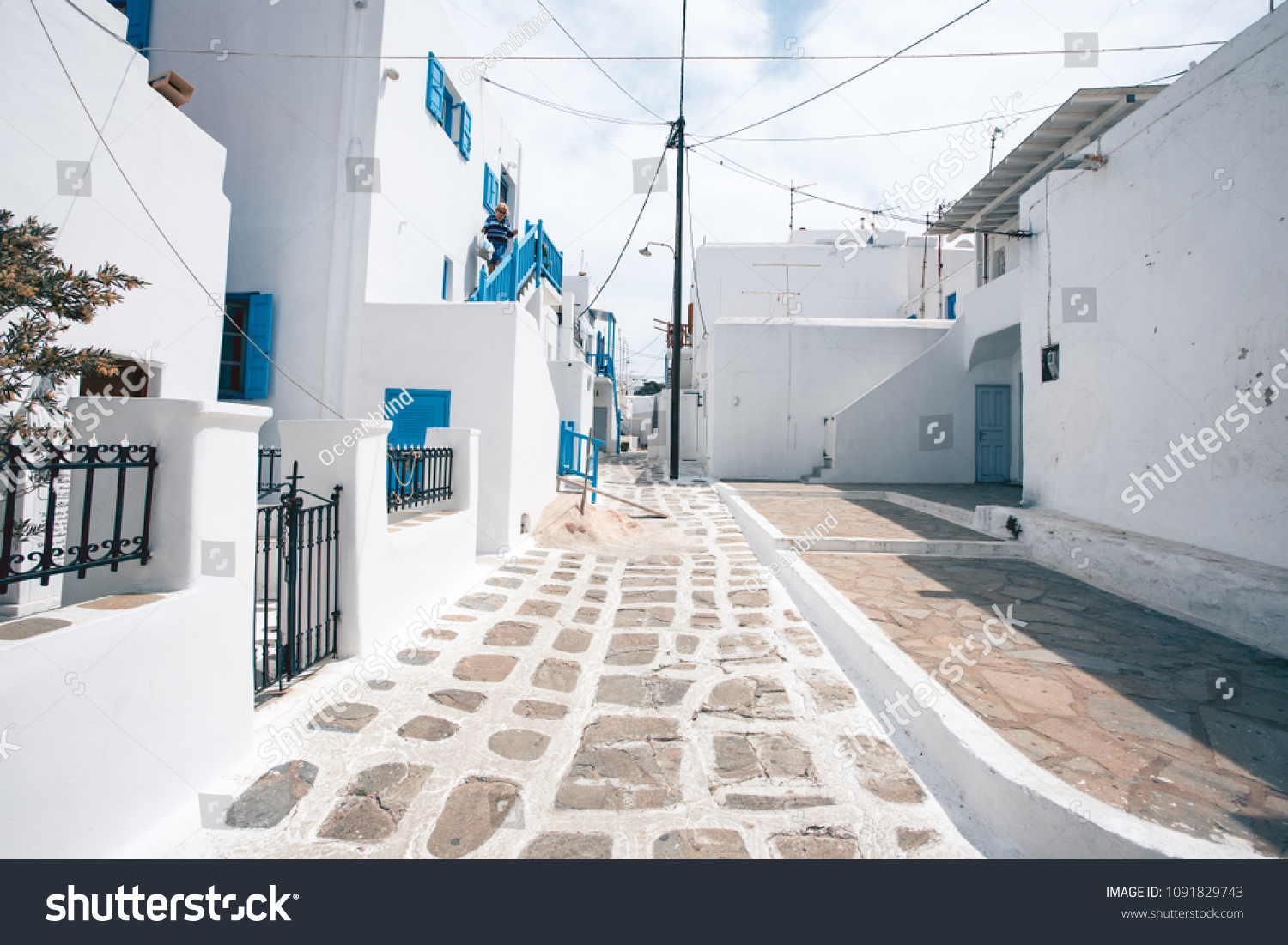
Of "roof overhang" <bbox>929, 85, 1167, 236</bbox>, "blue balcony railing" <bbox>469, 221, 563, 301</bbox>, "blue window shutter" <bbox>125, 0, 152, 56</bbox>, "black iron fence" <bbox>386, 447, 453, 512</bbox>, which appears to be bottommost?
"black iron fence" <bbox>386, 447, 453, 512</bbox>

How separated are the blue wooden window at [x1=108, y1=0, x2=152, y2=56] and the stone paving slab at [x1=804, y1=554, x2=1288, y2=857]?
493 inches

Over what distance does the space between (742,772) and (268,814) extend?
7.12ft

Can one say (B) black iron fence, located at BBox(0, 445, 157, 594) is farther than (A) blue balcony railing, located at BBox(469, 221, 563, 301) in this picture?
No

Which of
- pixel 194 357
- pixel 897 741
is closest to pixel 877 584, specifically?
pixel 897 741

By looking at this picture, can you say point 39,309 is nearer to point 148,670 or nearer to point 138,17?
point 148,670

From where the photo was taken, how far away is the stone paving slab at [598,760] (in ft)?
7.84

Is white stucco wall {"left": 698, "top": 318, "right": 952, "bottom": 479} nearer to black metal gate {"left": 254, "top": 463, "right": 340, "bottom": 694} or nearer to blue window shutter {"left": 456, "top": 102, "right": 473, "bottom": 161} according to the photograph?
blue window shutter {"left": 456, "top": 102, "right": 473, "bottom": 161}

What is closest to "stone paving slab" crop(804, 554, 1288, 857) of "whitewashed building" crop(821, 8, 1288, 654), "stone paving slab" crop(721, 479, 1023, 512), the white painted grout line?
the white painted grout line

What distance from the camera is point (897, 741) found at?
3.17 m

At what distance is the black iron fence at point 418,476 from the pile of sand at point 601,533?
2403mm

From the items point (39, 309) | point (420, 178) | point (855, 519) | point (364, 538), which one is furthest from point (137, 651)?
point (420, 178)

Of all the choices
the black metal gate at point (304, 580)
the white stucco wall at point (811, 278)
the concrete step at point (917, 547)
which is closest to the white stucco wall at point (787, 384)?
the white stucco wall at point (811, 278)

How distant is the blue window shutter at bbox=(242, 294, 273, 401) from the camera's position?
8023 millimetres
